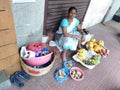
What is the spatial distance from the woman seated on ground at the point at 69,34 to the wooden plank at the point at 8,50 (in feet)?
2.51

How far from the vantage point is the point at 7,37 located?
106 cm

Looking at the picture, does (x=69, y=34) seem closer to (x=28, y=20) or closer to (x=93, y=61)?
(x=93, y=61)

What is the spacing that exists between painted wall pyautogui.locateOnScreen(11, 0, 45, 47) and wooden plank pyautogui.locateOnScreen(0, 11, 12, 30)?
0.27 meters

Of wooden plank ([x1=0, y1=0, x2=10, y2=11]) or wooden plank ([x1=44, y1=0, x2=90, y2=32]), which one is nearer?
wooden plank ([x1=0, y1=0, x2=10, y2=11])

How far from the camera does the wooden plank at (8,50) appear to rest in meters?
1.11

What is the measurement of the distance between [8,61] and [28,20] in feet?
1.74

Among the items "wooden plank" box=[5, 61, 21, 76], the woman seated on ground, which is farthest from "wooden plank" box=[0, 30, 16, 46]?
the woman seated on ground

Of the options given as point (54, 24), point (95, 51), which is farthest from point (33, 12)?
point (95, 51)

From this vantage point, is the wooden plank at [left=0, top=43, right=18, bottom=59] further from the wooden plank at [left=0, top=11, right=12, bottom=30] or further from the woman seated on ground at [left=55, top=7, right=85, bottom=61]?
the woman seated on ground at [left=55, top=7, right=85, bottom=61]

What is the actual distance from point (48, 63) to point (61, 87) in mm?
341

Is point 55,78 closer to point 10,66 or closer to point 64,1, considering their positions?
point 10,66

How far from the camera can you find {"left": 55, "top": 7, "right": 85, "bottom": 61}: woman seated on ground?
5.62 ft

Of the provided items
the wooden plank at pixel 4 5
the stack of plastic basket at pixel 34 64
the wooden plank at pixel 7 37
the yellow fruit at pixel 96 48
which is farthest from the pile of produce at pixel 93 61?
the wooden plank at pixel 4 5

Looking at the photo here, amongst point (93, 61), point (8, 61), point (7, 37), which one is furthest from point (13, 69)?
point (93, 61)
